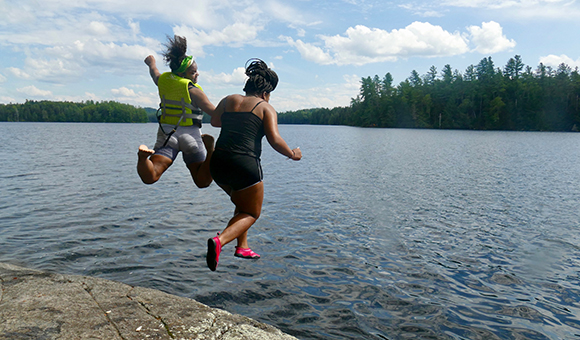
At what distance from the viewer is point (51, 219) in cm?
1345

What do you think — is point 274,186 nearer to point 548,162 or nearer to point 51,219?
point 51,219

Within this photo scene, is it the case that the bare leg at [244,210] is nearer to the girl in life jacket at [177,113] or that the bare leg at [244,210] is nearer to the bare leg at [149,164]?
the girl in life jacket at [177,113]

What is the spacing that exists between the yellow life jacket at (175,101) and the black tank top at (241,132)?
1.44ft

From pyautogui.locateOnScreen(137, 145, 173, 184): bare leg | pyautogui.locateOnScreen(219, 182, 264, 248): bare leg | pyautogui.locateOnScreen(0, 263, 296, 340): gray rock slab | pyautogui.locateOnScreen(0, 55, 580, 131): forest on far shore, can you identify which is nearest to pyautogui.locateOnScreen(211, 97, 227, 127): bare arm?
pyautogui.locateOnScreen(137, 145, 173, 184): bare leg

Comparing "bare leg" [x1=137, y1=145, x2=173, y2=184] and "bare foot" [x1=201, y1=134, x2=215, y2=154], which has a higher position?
"bare foot" [x1=201, y1=134, x2=215, y2=154]

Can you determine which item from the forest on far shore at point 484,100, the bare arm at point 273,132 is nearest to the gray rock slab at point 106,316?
the bare arm at point 273,132

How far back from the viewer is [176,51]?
445 centimetres

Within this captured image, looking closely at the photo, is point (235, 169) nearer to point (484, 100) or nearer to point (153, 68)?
point (153, 68)

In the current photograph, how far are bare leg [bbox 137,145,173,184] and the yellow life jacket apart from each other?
42 centimetres

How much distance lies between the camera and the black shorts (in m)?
4.25

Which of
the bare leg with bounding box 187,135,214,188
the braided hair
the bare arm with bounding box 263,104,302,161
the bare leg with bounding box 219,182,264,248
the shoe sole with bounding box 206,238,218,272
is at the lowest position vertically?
the shoe sole with bounding box 206,238,218,272

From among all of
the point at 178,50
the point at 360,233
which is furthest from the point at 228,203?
the point at 178,50

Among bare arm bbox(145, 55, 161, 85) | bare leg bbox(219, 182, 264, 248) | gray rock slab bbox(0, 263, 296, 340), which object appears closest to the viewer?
bare leg bbox(219, 182, 264, 248)

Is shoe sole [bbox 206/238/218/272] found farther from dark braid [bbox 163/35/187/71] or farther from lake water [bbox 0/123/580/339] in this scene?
lake water [bbox 0/123/580/339]
